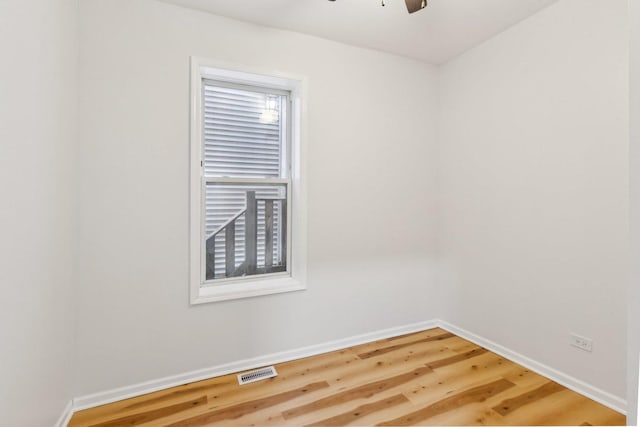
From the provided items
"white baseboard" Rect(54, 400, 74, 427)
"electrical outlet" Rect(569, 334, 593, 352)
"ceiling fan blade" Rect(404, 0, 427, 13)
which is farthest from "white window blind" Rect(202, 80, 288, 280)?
"electrical outlet" Rect(569, 334, 593, 352)

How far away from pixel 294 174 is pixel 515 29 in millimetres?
2102

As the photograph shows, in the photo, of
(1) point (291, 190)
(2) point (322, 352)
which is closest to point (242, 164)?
(1) point (291, 190)

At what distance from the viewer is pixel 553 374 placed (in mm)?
2145

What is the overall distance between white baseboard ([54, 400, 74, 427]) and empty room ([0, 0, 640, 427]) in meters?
0.01

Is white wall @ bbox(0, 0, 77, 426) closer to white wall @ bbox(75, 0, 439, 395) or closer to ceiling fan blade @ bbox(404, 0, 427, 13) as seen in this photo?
white wall @ bbox(75, 0, 439, 395)

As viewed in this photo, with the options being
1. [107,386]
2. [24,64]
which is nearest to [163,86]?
[24,64]

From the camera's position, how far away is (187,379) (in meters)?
2.13

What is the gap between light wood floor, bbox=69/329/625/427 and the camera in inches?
69.4

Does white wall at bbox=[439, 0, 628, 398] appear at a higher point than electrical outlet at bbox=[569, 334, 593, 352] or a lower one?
higher

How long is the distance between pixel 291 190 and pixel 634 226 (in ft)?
7.15

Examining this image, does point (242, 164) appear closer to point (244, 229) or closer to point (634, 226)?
point (244, 229)

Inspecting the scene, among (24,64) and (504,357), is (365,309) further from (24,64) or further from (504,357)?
(24,64)

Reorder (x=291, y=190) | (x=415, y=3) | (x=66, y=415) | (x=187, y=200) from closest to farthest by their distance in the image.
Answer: (x=415, y=3) → (x=66, y=415) → (x=187, y=200) → (x=291, y=190)

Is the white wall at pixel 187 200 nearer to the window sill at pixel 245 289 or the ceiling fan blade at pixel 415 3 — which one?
the window sill at pixel 245 289
